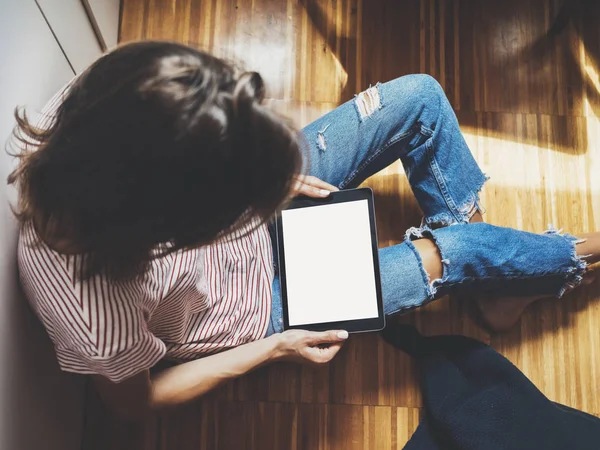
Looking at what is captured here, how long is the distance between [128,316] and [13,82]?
322 mm

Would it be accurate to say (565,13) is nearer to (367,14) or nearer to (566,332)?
(367,14)

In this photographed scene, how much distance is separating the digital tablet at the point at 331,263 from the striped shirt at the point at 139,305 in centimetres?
9

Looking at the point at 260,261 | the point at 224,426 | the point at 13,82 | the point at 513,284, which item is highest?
the point at 13,82

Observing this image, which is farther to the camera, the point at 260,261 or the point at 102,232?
the point at 260,261

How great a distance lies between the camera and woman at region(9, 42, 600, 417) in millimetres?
421

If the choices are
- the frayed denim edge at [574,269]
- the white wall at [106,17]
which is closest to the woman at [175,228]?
the frayed denim edge at [574,269]

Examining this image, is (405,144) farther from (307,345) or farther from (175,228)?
(175,228)

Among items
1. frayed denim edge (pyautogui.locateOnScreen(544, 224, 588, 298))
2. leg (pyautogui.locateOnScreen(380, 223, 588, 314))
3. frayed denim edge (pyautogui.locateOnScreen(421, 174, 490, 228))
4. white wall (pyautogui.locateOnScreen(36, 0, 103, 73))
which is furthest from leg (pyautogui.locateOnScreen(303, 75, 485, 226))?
white wall (pyautogui.locateOnScreen(36, 0, 103, 73))

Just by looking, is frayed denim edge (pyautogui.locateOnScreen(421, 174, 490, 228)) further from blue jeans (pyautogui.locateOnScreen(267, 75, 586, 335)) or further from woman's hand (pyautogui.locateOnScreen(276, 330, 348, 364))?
woman's hand (pyautogui.locateOnScreen(276, 330, 348, 364))

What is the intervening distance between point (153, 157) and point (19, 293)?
0.34 metres

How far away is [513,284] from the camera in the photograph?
3.22 feet

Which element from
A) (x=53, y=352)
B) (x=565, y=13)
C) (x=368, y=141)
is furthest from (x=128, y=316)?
(x=565, y=13)

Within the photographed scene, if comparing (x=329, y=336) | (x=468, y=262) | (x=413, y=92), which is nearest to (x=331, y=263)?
(x=329, y=336)

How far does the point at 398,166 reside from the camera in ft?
3.85
